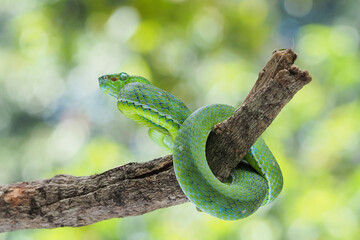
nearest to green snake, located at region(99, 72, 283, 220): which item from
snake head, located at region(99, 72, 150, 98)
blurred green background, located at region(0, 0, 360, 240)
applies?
snake head, located at region(99, 72, 150, 98)

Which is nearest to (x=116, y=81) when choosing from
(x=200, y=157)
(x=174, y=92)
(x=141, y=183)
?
(x=141, y=183)

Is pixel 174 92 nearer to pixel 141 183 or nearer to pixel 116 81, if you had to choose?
pixel 116 81

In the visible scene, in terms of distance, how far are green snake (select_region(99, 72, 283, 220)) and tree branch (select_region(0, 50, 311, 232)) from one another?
0.32ft

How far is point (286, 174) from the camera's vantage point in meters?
3.98

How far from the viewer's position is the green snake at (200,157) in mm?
1701

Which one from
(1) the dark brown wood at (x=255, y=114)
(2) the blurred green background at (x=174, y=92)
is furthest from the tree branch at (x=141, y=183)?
(2) the blurred green background at (x=174, y=92)

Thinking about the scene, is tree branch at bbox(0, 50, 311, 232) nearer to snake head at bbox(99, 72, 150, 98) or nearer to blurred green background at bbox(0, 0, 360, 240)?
snake head at bbox(99, 72, 150, 98)

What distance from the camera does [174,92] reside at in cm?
474

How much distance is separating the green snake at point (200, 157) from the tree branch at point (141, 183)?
98 millimetres

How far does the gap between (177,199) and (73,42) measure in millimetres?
3440

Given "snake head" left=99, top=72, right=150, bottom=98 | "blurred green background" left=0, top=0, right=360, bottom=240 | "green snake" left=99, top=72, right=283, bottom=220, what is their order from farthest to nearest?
"blurred green background" left=0, top=0, right=360, bottom=240
"snake head" left=99, top=72, right=150, bottom=98
"green snake" left=99, top=72, right=283, bottom=220

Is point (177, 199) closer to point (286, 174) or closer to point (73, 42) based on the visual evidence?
point (286, 174)

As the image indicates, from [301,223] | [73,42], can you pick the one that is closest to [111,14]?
[73,42]

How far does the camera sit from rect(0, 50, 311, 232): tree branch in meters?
1.76
